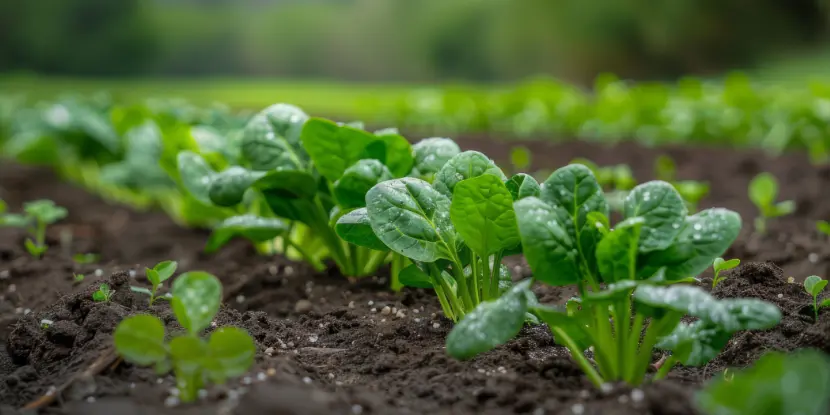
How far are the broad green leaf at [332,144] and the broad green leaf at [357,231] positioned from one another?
27cm

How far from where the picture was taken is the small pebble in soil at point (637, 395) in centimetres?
98

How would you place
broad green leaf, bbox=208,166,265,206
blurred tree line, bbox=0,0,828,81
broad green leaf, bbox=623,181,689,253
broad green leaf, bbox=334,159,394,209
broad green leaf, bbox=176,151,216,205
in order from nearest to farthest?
broad green leaf, bbox=623,181,689,253, broad green leaf, bbox=334,159,394,209, broad green leaf, bbox=208,166,265,206, broad green leaf, bbox=176,151,216,205, blurred tree line, bbox=0,0,828,81

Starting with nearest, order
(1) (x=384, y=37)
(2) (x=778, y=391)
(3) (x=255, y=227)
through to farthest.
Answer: (2) (x=778, y=391), (3) (x=255, y=227), (1) (x=384, y=37)

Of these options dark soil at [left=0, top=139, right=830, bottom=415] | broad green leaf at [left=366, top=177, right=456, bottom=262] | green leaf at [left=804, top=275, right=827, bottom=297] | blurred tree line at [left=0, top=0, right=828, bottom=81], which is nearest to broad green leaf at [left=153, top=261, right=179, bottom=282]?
dark soil at [left=0, top=139, right=830, bottom=415]

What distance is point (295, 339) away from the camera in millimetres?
1411

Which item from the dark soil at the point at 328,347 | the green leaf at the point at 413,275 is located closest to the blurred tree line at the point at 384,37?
the dark soil at the point at 328,347

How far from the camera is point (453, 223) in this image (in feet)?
3.91

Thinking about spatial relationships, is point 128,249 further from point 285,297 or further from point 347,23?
point 347,23

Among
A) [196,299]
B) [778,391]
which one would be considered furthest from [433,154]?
[778,391]

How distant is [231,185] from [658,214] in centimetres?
93

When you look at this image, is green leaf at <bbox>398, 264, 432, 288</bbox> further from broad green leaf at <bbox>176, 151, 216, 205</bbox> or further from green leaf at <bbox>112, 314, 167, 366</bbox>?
broad green leaf at <bbox>176, 151, 216, 205</bbox>

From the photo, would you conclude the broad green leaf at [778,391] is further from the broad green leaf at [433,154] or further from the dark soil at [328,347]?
the broad green leaf at [433,154]

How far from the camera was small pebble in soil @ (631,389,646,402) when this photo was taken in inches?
38.5

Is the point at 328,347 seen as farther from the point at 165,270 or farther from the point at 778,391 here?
the point at 778,391
